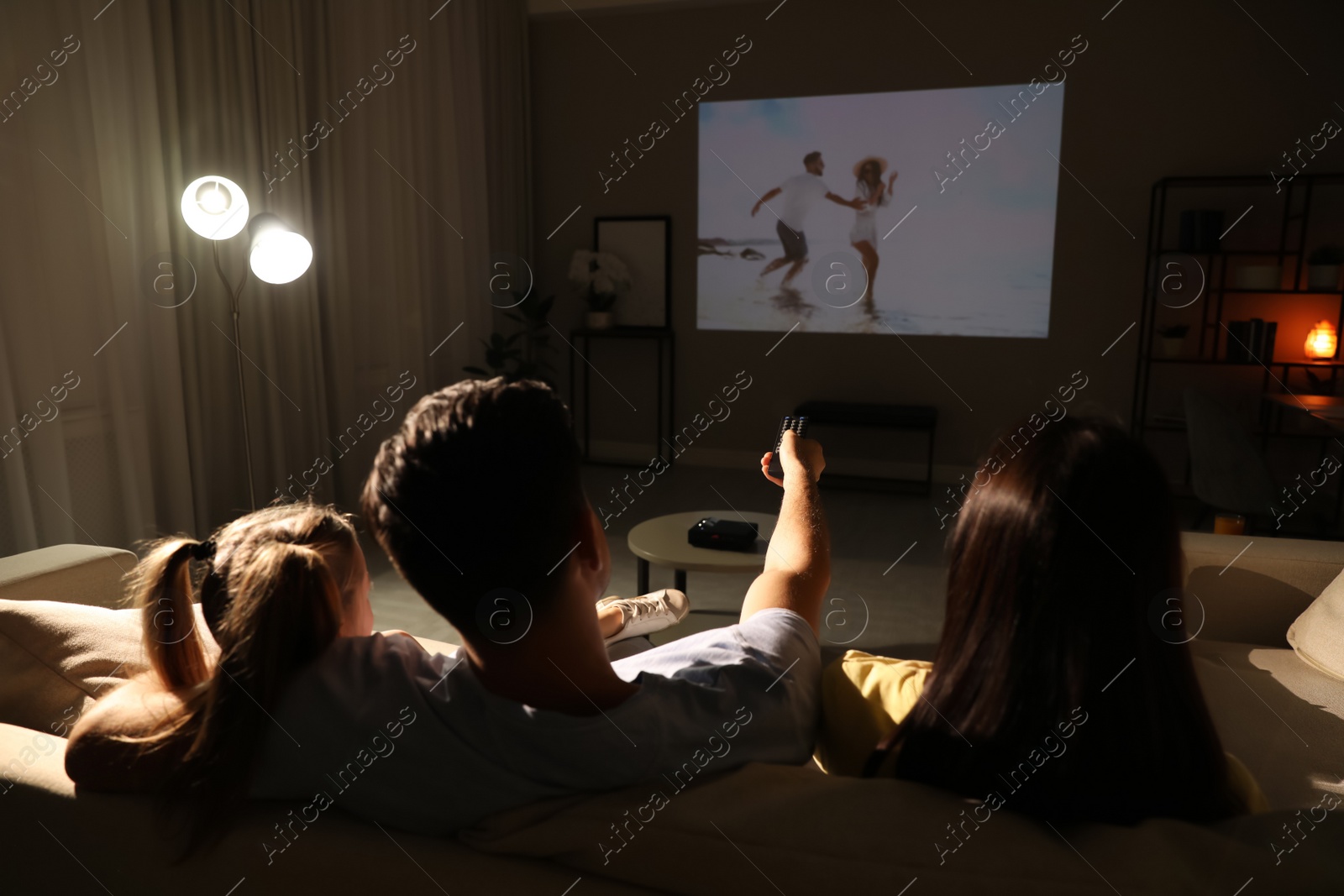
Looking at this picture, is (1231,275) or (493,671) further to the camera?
(1231,275)

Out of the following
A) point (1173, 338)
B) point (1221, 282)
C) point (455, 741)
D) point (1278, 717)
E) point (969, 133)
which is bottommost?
point (1278, 717)

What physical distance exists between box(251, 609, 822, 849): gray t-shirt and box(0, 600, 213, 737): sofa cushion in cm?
37

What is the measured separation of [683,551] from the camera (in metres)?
2.60

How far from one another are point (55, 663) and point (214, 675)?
0.46 metres

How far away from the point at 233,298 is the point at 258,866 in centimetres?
240

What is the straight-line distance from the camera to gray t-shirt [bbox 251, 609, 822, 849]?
31.0 inches

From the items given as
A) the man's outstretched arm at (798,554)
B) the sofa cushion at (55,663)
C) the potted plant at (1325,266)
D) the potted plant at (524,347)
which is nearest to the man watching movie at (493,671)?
the man's outstretched arm at (798,554)

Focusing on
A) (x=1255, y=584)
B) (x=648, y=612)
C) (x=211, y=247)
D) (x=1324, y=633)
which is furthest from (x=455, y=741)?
(x=211, y=247)

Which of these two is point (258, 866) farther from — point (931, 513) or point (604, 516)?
point (931, 513)

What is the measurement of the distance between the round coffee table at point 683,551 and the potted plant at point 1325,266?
3187 millimetres

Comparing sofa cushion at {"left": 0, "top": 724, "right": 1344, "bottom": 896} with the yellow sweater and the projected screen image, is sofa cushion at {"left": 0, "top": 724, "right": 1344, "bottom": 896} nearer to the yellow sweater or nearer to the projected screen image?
the yellow sweater

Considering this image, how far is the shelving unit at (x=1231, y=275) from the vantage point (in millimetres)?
4293

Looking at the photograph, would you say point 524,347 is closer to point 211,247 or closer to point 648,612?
point 211,247

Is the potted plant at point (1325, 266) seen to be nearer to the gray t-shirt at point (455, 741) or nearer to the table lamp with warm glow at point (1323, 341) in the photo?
the table lamp with warm glow at point (1323, 341)
